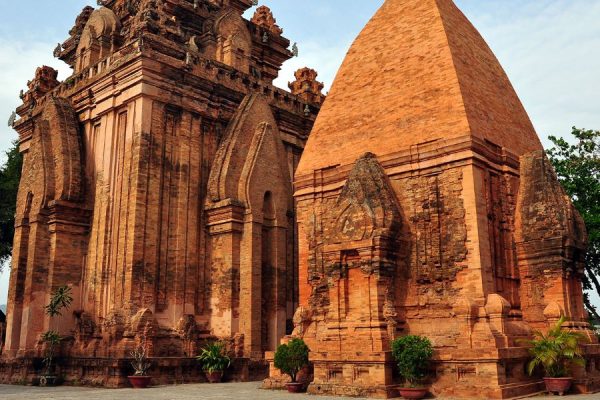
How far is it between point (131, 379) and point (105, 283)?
375cm

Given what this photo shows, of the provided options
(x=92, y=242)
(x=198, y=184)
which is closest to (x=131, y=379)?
(x=92, y=242)

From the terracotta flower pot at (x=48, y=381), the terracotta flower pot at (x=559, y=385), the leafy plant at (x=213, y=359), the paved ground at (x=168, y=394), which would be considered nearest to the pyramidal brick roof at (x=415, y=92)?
the terracotta flower pot at (x=559, y=385)

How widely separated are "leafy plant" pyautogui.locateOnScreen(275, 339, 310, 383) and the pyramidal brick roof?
16.0 feet

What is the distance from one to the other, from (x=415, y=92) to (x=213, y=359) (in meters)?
9.43

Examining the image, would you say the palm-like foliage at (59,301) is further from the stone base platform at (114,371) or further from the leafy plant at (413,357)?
the leafy plant at (413,357)

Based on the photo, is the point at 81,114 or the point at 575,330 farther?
the point at 81,114

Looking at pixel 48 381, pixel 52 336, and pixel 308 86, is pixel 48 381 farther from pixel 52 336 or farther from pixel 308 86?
pixel 308 86

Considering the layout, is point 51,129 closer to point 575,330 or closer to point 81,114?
point 81,114

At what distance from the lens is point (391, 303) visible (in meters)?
14.1

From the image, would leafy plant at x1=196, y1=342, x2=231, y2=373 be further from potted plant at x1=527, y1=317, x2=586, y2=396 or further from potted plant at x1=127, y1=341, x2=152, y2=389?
potted plant at x1=527, y1=317, x2=586, y2=396

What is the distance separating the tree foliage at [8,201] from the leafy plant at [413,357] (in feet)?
80.5

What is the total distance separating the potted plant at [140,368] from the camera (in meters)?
16.5

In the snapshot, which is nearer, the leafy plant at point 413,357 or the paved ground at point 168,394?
the leafy plant at point 413,357

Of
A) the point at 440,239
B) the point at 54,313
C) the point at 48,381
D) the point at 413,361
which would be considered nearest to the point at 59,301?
the point at 54,313
